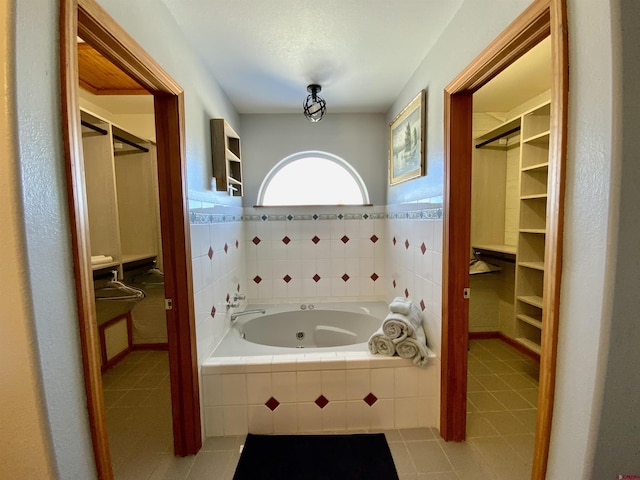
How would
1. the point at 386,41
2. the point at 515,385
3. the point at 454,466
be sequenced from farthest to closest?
the point at 515,385 < the point at 386,41 < the point at 454,466

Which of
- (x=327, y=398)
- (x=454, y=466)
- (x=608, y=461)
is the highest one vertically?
(x=608, y=461)

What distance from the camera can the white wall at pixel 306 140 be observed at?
8.73 ft

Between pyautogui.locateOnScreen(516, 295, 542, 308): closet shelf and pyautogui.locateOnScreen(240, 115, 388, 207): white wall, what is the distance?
62.1 inches

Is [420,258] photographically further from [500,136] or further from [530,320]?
[500,136]

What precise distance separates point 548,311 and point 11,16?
1.55 m

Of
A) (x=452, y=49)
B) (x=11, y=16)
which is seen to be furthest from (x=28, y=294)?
(x=452, y=49)

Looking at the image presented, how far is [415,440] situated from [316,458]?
583 mm

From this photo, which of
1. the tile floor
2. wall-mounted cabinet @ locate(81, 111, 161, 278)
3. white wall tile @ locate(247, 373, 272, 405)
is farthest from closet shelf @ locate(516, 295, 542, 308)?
wall-mounted cabinet @ locate(81, 111, 161, 278)

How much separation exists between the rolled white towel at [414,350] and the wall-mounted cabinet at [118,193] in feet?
6.95

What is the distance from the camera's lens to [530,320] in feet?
7.12

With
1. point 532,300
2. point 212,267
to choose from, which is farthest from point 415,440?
point 212,267

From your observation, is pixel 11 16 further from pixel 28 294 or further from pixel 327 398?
pixel 327 398

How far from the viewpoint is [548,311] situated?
810 mm

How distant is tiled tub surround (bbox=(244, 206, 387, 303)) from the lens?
8.90 ft
